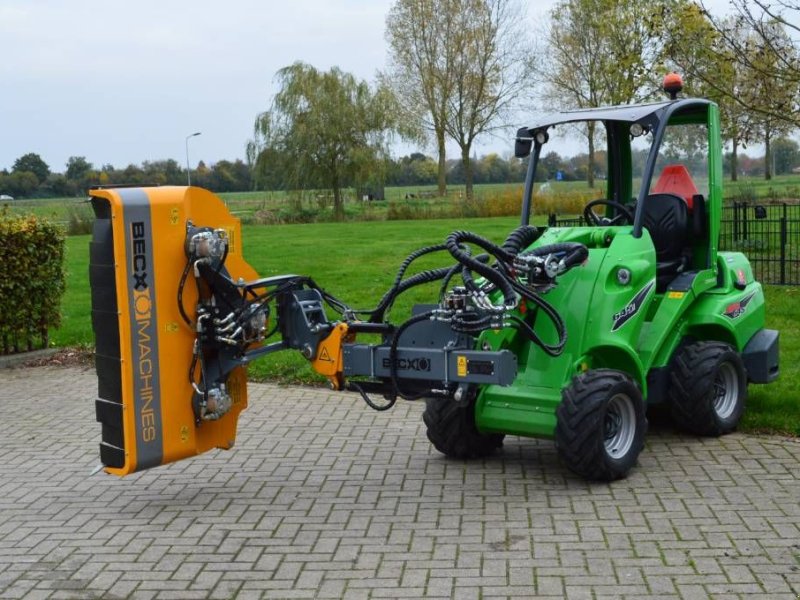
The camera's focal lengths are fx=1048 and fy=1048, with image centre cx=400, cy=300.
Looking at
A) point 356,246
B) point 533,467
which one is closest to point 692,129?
point 533,467

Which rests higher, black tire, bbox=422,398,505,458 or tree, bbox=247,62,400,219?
tree, bbox=247,62,400,219

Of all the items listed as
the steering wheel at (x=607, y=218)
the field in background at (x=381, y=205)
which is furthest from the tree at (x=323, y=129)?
the steering wheel at (x=607, y=218)

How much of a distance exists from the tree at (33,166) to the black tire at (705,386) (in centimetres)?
1999

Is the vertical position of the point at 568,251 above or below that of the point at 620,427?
above

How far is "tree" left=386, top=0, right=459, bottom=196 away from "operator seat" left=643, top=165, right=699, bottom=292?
1681 inches

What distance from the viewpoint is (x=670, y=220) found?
8062 mm

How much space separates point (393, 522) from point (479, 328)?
4.19 ft

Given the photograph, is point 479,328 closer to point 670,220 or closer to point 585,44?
point 670,220

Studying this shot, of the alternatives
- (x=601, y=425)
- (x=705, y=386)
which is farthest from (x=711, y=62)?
(x=601, y=425)

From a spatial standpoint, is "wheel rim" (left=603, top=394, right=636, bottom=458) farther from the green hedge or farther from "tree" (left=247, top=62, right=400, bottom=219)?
"tree" (left=247, top=62, right=400, bottom=219)

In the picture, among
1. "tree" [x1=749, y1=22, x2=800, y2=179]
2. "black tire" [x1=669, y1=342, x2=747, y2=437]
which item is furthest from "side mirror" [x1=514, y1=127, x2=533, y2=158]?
"tree" [x1=749, y1=22, x2=800, y2=179]

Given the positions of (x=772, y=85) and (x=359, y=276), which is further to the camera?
(x=359, y=276)

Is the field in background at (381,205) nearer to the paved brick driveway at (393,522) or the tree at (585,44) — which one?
the tree at (585,44)

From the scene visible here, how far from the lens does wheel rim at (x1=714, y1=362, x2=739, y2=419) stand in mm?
7988
